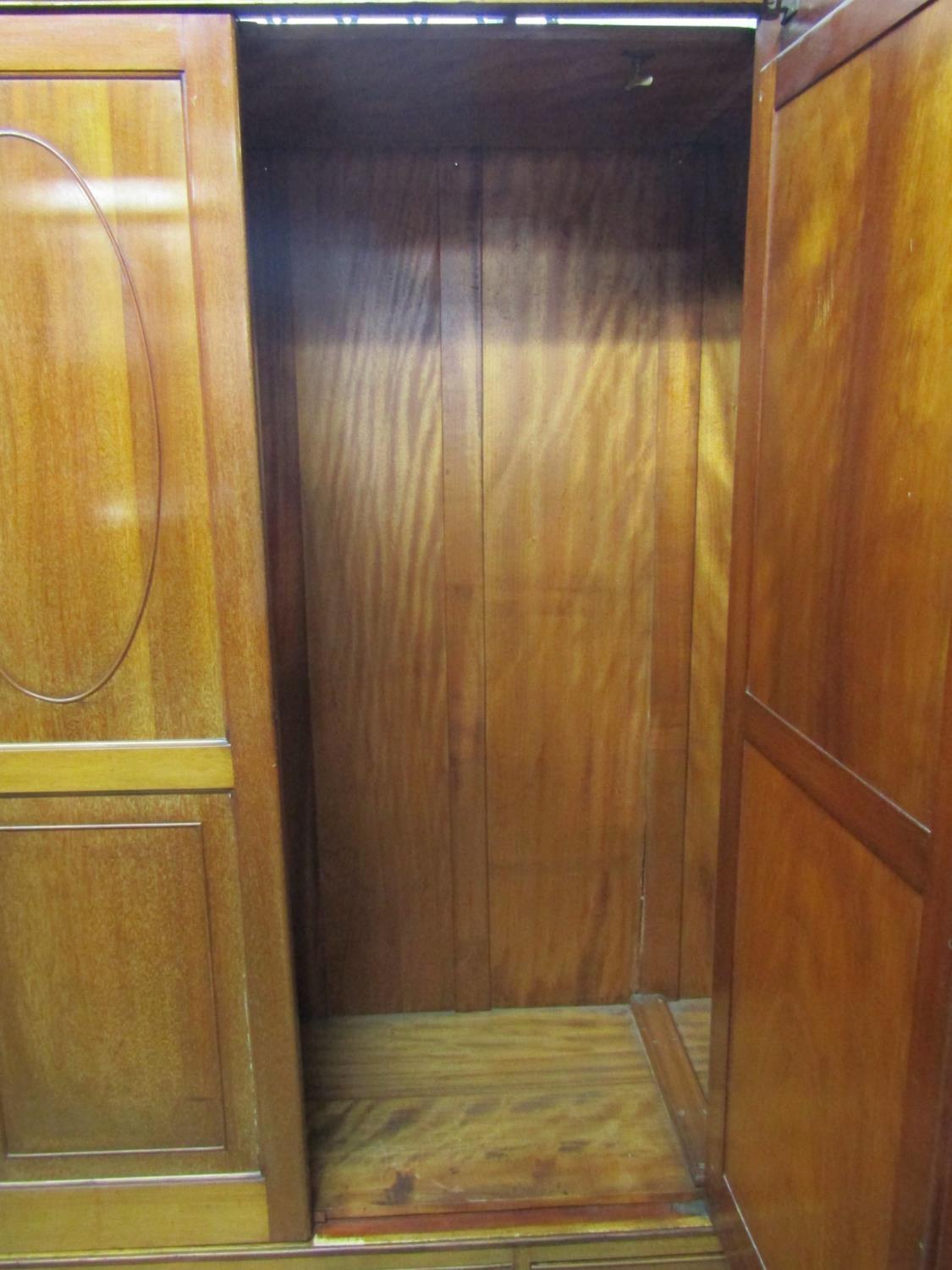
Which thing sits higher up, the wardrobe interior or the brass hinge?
the brass hinge

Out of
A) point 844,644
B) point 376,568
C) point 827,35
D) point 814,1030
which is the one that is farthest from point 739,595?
point 376,568

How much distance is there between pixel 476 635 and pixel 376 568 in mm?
265

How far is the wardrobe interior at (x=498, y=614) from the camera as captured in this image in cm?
165

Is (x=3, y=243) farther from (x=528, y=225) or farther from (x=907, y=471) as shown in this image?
(x=907, y=471)

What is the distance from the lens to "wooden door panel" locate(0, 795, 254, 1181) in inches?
51.8

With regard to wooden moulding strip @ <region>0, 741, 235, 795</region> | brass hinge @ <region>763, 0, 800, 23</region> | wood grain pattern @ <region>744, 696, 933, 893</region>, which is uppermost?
brass hinge @ <region>763, 0, 800, 23</region>

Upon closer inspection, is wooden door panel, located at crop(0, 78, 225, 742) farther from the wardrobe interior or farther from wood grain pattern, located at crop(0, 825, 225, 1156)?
the wardrobe interior

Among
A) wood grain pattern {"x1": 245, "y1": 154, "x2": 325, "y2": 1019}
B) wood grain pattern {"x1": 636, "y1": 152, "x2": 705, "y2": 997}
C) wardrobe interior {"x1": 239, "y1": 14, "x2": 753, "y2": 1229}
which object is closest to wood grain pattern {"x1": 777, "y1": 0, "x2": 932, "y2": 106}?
wardrobe interior {"x1": 239, "y1": 14, "x2": 753, "y2": 1229}

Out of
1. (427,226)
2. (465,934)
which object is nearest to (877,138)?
(427,226)

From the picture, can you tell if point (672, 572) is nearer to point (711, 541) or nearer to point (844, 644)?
point (711, 541)

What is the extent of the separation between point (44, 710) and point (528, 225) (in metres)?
1.30

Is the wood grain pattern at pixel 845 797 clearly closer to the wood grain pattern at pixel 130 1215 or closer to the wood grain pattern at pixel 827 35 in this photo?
the wood grain pattern at pixel 827 35

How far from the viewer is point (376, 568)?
6.01 ft

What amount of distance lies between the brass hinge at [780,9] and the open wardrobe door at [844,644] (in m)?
0.02
